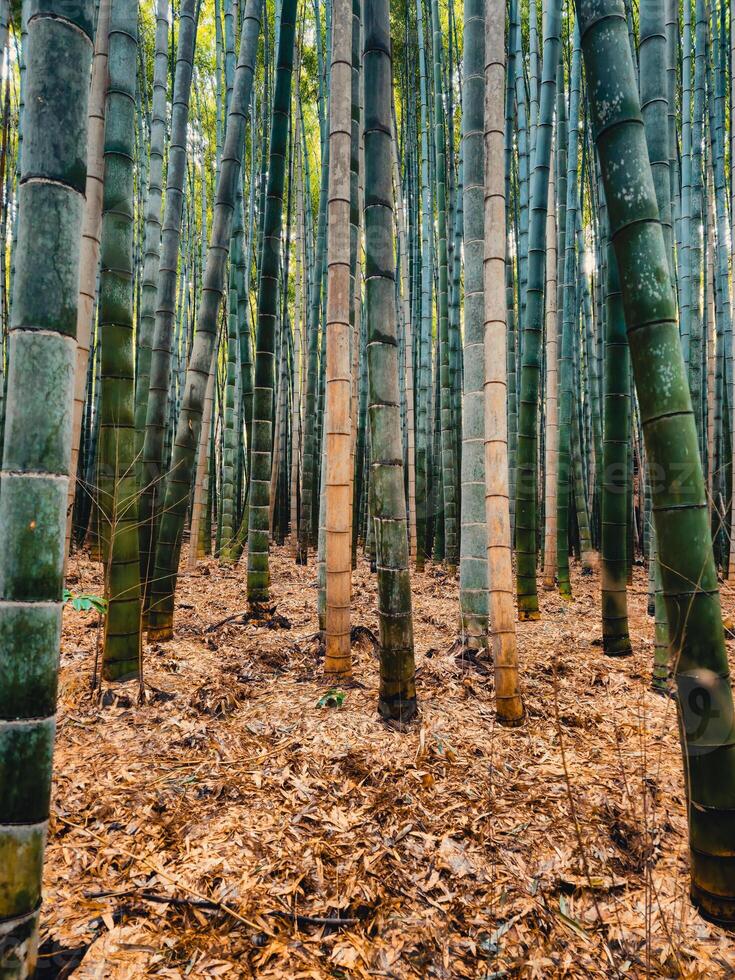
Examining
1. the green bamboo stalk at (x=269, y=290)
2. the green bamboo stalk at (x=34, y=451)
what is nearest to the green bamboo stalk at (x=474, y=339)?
the green bamboo stalk at (x=269, y=290)

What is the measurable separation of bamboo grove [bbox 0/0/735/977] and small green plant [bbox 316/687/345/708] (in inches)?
5.7

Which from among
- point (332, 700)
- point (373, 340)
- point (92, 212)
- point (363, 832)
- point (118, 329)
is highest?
point (92, 212)

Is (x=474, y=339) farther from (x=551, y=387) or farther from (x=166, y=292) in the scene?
(x=551, y=387)

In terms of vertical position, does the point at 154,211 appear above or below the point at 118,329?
above

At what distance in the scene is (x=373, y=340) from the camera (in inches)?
80.1

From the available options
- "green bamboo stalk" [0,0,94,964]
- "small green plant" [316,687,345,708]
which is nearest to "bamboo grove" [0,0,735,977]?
"green bamboo stalk" [0,0,94,964]

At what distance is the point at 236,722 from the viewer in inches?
85.4

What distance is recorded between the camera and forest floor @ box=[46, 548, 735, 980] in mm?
1162

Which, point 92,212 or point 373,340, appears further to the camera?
point 92,212

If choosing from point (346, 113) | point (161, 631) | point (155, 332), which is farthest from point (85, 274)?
point (161, 631)

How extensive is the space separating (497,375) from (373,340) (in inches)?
18.0

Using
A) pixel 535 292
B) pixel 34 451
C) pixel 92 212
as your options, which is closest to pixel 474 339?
pixel 535 292

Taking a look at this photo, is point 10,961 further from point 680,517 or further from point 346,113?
point 346,113

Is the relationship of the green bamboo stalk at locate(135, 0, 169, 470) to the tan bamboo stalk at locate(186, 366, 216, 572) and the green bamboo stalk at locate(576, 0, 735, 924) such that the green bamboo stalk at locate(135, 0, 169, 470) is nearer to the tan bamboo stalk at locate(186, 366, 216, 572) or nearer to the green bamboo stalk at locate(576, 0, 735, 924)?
the tan bamboo stalk at locate(186, 366, 216, 572)
